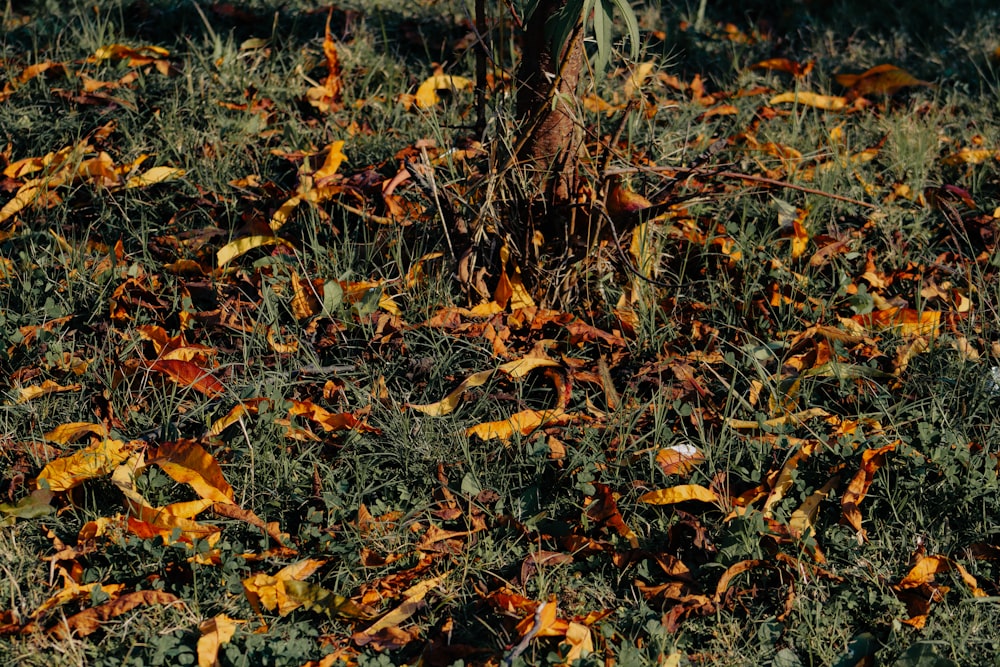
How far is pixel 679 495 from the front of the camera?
249 cm

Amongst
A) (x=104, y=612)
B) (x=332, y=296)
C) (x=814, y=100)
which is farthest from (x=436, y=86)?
(x=104, y=612)

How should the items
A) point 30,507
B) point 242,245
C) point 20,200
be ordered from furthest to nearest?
point 20,200 < point 242,245 < point 30,507

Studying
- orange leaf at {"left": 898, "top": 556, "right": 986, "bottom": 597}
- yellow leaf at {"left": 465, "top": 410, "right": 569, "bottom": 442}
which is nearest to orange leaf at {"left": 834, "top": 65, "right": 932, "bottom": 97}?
yellow leaf at {"left": 465, "top": 410, "right": 569, "bottom": 442}

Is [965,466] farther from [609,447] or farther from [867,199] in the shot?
[867,199]

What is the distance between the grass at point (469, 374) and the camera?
7.59 ft

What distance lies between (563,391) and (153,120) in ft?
5.93

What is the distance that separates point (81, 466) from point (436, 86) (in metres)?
2.02

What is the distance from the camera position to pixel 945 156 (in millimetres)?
3785

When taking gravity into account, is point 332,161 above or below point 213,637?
above

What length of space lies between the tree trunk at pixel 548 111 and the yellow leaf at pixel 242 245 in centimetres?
77

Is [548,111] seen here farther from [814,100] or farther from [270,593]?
[814,100]

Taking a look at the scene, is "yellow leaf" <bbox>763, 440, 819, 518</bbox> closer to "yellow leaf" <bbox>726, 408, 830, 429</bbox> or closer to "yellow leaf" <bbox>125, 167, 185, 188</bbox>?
"yellow leaf" <bbox>726, 408, 830, 429</bbox>

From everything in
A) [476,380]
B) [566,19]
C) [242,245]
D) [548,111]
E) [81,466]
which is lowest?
[81,466]

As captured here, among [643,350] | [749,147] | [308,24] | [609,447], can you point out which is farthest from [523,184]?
[308,24]
